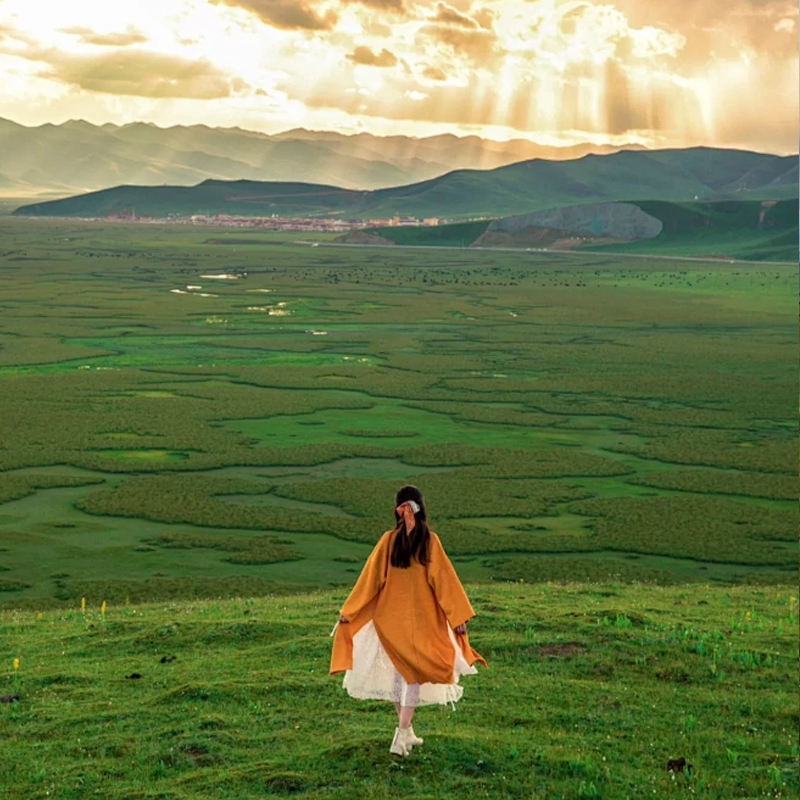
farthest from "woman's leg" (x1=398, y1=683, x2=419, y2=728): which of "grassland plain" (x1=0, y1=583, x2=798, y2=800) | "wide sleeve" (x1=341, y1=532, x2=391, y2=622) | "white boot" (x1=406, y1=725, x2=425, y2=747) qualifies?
"wide sleeve" (x1=341, y1=532, x2=391, y2=622)

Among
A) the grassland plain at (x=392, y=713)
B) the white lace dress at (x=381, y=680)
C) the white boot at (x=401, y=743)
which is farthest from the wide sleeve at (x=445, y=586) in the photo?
the grassland plain at (x=392, y=713)

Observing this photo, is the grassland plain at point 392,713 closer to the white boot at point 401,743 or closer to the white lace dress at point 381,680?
the white boot at point 401,743

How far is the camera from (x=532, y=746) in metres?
12.8

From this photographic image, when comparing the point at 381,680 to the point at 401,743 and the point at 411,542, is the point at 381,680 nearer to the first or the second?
the point at 401,743

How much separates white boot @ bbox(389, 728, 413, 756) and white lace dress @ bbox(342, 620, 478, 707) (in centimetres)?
29

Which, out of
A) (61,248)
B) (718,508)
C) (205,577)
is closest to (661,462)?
(718,508)

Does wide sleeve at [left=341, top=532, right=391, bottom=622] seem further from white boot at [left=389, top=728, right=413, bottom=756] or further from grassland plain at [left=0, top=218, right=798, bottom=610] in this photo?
grassland plain at [left=0, top=218, right=798, bottom=610]

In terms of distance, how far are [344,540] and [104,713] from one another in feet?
57.5

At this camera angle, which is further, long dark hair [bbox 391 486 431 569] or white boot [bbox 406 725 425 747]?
white boot [bbox 406 725 425 747]

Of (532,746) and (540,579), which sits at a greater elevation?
(532,746)

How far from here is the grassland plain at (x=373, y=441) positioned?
30.2 metres

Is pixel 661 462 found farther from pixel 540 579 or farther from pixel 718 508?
pixel 540 579

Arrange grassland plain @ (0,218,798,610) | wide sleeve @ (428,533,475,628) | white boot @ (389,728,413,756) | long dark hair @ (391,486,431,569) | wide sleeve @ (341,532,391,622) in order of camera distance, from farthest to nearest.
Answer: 1. grassland plain @ (0,218,798,610)
2. white boot @ (389,728,413,756)
3. wide sleeve @ (341,532,391,622)
4. wide sleeve @ (428,533,475,628)
5. long dark hair @ (391,486,431,569)

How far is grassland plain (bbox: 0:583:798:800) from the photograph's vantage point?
12.1 metres
